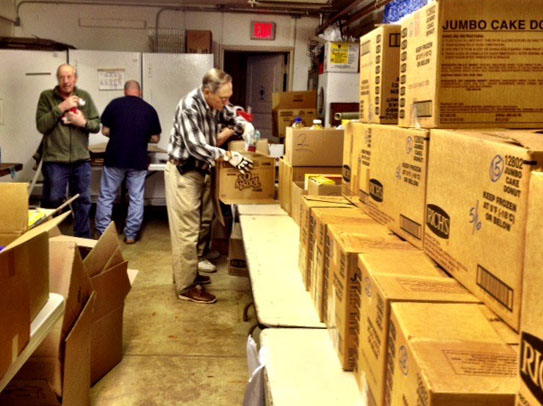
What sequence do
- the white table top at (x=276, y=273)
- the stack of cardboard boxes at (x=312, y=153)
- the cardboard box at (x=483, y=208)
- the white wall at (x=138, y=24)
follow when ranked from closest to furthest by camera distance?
1. the cardboard box at (x=483, y=208)
2. the white table top at (x=276, y=273)
3. the stack of cardboard boxes at (x=312, y=153)
4. the white wall at (x=138, y=24)

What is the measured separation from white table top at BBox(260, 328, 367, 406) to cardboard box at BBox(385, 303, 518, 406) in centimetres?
29

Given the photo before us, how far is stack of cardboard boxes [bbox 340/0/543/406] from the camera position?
0.80 m

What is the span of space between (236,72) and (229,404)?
7.35 meters

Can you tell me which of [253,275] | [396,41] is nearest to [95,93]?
[253,275]

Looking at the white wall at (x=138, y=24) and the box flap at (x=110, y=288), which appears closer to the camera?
the box flap at (x=110, y=288)

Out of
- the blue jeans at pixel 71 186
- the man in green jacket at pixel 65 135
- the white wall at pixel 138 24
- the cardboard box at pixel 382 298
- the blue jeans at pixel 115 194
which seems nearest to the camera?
the cardboard box at pixel 382 298

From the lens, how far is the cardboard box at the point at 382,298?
1062 millimetres

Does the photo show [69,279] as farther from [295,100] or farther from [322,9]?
[322,9]

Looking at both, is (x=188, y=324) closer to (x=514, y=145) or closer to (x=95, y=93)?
(x=514, y=145)

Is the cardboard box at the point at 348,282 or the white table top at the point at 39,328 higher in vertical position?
the cardboard box at the point at 348,282

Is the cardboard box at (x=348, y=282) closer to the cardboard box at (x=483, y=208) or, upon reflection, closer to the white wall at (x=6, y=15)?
the cardboard box at (x=483, y=208)

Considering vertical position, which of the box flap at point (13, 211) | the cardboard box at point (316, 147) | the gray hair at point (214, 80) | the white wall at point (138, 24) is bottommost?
the box flap at point (13, 211)

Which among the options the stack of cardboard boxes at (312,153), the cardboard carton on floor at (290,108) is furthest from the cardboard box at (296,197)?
the cardboard carton on floor at (290,108)

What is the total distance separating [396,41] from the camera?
1.74 metres
